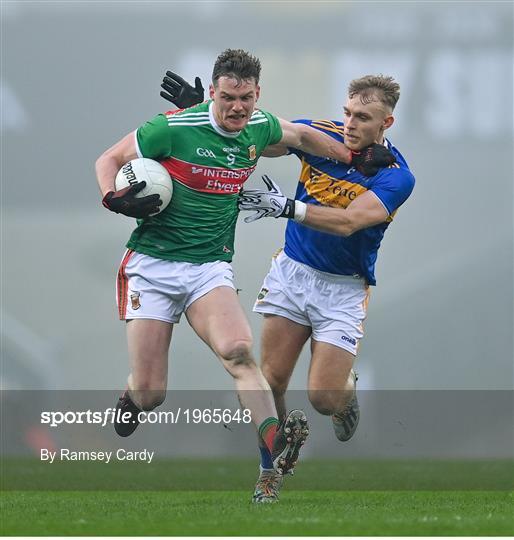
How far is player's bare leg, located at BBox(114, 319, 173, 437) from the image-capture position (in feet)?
25.7

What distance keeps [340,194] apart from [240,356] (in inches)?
65.8

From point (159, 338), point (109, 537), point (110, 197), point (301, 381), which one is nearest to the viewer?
point (109, 537)

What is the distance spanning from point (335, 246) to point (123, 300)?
5.06 ft

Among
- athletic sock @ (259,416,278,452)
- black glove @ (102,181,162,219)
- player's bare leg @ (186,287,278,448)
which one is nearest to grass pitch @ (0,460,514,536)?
athletic sock @ (259,416,278,452)

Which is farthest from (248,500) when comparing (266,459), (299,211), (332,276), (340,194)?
(340,194)

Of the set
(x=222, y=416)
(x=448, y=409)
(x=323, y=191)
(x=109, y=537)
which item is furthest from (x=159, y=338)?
(x=448, y=409)

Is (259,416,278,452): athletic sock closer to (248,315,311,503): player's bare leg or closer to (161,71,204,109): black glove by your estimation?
(248,315,311,503): player's bare leg

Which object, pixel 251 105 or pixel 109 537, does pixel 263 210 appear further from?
pixel 109 537

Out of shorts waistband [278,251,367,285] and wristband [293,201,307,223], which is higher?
wristband [293,201,307,223]

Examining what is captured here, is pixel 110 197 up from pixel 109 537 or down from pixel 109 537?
up

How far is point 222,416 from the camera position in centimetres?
1206

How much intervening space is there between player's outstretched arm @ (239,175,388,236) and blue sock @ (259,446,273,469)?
4.83 feet

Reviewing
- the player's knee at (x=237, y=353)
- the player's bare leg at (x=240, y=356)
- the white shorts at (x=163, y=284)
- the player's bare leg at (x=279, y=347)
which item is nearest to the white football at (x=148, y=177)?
the white shorts at (x=163, y=284)

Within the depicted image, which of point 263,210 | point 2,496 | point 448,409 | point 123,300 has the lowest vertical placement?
point 448,409
